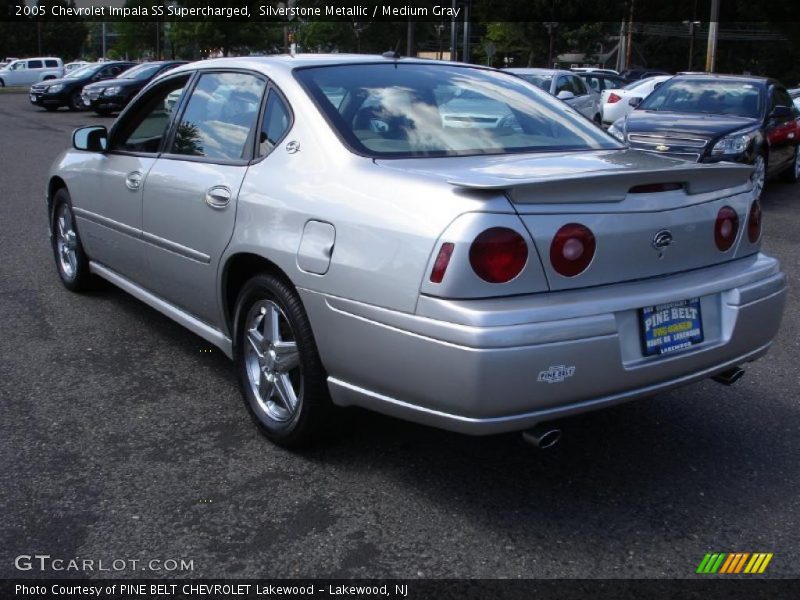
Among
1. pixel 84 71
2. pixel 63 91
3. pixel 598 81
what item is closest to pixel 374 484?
pixel 598 81

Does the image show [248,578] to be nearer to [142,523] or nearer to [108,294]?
[142,523]

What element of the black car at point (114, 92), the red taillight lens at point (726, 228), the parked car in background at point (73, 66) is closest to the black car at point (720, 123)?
the red taillight lens at point (726, 228)

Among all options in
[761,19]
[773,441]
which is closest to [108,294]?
[773,441]

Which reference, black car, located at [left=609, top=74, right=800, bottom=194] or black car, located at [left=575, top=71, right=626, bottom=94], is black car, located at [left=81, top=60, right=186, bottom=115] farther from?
black car, located at [left=609, top=74, right=800, bottom=194]

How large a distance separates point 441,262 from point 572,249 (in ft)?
1.49

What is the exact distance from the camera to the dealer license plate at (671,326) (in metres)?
3.11

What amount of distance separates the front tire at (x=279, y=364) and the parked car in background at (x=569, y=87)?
1332 centimetres

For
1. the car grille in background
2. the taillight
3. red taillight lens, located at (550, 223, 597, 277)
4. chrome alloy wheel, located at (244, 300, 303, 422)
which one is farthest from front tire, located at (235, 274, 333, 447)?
the car grille in background

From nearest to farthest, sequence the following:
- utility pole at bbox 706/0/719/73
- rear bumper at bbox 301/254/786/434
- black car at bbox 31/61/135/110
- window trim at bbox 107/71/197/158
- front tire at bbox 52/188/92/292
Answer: rear bumper at bbox 301/254/786/434 < window trim at bbox 107/71/197/158 < front tire at bbox 52/188/92/292 < utility pole at bbox 706/0/719/73 < black car at bbox 31/61/135/110

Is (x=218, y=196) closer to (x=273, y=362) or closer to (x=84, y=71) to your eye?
(x=273, y=362)

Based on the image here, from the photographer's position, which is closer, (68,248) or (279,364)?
(279,364)

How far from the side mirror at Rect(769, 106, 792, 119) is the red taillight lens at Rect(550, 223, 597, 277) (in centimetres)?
895

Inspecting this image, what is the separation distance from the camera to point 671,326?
3.20 meters

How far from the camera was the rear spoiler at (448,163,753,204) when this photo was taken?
2930 millimetres
